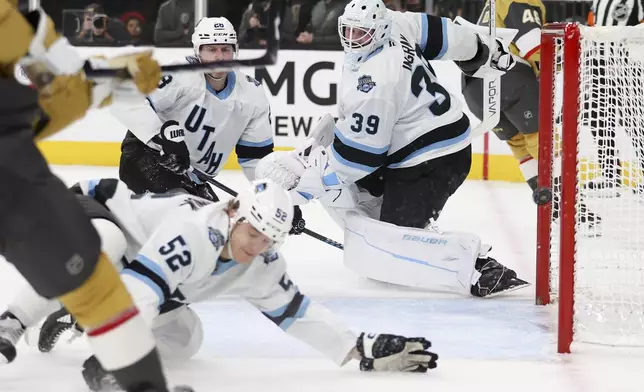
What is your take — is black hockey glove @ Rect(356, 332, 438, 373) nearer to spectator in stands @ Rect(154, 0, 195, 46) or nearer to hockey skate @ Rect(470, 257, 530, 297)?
hockey skate @ Rect(470, 257, 530, 297)

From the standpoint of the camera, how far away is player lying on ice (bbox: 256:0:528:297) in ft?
13.9

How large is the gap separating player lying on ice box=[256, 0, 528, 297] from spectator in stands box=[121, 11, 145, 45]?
3301 millimetres

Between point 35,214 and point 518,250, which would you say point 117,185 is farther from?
point 518,250

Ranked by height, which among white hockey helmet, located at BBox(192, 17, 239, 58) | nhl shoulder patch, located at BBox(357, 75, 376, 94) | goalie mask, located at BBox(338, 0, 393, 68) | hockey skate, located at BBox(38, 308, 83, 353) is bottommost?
hockey skate, located at BBox(38, 308, 83, 353)

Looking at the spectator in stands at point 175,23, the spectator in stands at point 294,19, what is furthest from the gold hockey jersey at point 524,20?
the spectator in stands at point 175,23

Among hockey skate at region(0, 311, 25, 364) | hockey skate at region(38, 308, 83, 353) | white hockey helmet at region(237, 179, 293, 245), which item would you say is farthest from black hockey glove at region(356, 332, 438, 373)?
hockey skate at region(0, 311, 25, 364)

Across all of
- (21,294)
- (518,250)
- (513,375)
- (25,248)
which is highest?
(25,248)

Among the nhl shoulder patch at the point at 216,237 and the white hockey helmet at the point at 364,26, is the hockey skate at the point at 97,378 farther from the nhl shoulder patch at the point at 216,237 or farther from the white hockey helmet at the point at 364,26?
the white hockey helmet at the point at 364,26

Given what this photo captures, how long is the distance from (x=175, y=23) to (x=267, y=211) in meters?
4.95

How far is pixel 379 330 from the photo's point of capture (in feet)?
12.4

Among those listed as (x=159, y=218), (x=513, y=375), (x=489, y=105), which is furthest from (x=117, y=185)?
(x=489, y=105)

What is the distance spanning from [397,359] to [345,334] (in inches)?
6.6

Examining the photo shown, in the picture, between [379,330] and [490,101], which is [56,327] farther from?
[490,101]

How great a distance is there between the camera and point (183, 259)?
9.04 feet
